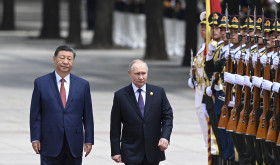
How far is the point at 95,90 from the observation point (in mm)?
21656

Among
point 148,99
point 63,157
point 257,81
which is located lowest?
point 63,157

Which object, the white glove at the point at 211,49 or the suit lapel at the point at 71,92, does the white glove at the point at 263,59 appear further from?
the suit lapel at the point at 71,92

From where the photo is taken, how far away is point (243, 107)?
1027cm

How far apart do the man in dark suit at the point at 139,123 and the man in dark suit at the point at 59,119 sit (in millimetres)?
294

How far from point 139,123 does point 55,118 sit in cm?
79

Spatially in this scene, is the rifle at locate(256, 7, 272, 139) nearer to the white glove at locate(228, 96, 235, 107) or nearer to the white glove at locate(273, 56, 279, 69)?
the white glove at locate(273, 56, 279, 69)

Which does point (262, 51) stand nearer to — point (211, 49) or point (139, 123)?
point (211, 49)

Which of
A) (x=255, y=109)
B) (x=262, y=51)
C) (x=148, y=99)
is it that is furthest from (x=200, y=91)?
(x=148, y=99)

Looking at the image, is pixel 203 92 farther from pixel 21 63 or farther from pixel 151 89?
pixel 21 63

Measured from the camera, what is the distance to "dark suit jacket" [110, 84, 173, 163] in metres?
9.12

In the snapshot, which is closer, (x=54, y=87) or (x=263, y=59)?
(x=54, y=87)

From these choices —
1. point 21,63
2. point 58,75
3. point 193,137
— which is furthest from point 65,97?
point 21,63

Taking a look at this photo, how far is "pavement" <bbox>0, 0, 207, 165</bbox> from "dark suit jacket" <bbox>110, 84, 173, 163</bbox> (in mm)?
3572

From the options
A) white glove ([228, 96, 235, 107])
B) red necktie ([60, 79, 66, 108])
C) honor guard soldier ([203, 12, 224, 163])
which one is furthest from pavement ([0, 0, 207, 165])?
red necktie ([60, 79, 66, 108])
